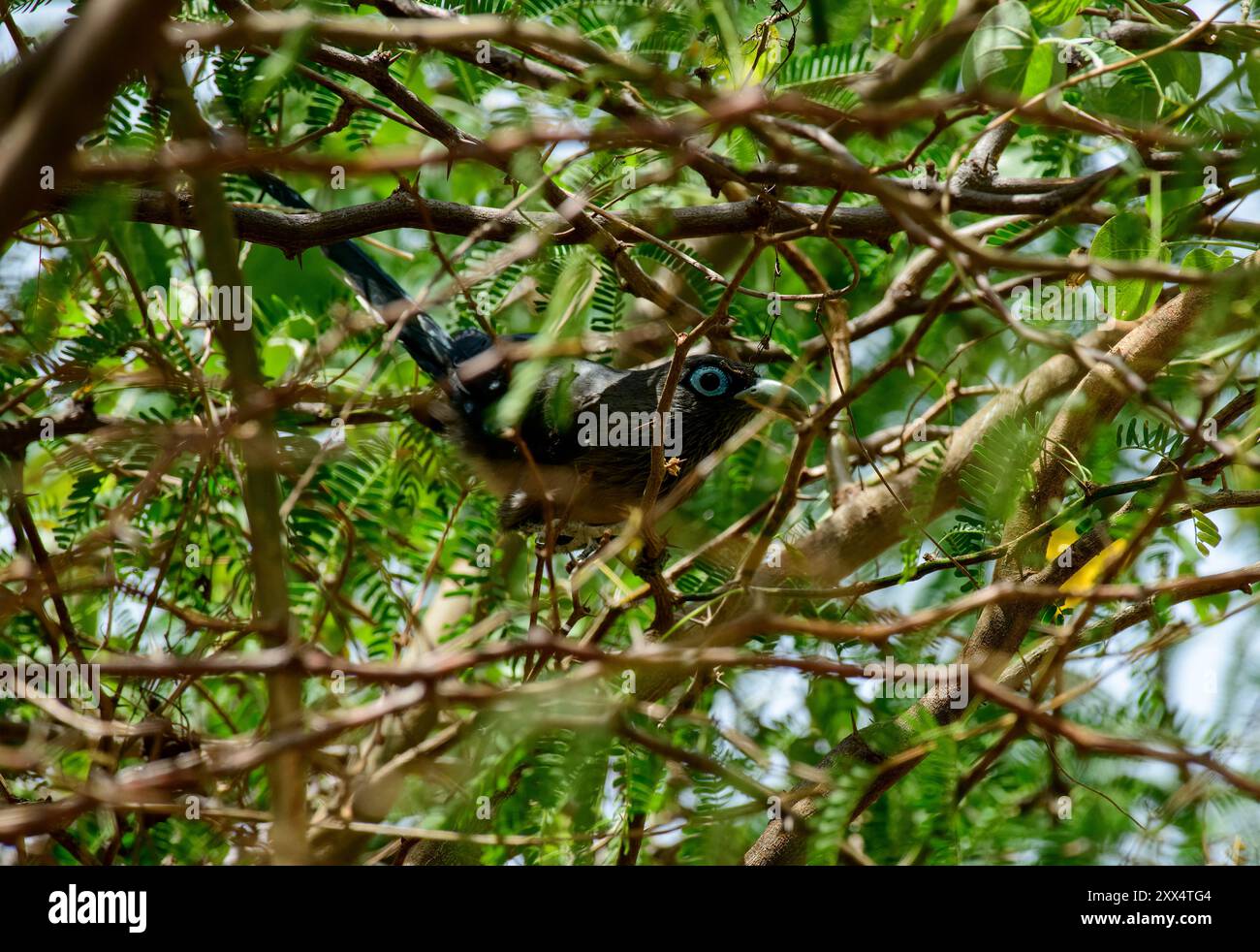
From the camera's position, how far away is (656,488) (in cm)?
334

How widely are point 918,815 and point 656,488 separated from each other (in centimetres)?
127

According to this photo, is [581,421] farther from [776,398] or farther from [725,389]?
[776,398]

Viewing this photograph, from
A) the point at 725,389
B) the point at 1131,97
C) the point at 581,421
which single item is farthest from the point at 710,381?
the point at 1131,97

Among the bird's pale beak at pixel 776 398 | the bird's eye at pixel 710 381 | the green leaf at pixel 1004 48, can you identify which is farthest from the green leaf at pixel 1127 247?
the bird's eye at pixel 710 381

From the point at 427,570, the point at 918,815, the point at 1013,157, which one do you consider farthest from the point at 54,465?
the point at 1013,157

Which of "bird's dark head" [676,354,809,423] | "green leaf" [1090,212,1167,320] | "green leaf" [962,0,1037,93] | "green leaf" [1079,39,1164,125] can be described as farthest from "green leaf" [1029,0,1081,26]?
"bird's dark head" [676,354,809,423]

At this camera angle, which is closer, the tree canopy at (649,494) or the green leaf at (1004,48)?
the tree canopy at (649,494)

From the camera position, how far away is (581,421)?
522 cm

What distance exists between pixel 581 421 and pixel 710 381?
2.24ft

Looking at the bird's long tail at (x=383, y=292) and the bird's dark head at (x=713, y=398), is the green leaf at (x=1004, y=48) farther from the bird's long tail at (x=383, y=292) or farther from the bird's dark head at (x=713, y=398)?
the bird's long tail at (x=383, y=292)

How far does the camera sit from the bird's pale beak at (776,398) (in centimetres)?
452

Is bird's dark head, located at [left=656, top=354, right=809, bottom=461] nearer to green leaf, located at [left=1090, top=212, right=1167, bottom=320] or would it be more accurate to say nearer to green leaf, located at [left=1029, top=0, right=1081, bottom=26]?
green leaf, located at [left=1029, top=0, right=1081, bottom=26]

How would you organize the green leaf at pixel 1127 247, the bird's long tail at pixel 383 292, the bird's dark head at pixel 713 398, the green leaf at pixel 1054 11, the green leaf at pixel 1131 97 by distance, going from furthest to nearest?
1. the bird's dark head at pixel 713 398
2. the bird's long tail at pixel 383 292
3. the green leaf at pixel 1054 11
4. the green leaf at pixel 1131 97
5. the green leaf at pixel 1127 247
